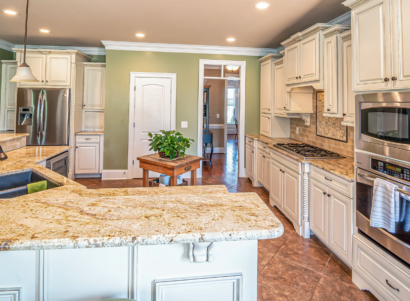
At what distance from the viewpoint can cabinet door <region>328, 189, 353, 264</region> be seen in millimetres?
2225

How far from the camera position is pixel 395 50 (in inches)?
69.6

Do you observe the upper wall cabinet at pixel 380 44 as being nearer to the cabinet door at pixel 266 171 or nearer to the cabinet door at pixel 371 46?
the cabinet door at pixel 371 46

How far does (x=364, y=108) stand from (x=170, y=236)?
186 centimetres

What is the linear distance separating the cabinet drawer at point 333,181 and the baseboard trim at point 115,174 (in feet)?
12.3

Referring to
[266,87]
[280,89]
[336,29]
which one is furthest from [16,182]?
[266,87]

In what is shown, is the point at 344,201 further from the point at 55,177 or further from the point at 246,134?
the point at 246,134

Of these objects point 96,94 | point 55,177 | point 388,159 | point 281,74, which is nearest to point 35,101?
point 96,94

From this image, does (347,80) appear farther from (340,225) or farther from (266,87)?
(266,87)

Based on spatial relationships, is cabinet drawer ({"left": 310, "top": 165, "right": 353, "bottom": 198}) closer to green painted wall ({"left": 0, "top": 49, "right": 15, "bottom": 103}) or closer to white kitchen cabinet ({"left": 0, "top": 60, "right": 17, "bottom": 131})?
white kitchen cabinet ({"left": 0, "top": 60, "right": 17, "bottom": 131})

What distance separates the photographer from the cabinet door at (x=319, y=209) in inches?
102

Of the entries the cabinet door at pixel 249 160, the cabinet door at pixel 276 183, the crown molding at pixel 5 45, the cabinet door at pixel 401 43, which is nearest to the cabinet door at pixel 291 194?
the cabinet door at pixel 276 183

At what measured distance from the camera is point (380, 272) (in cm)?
189

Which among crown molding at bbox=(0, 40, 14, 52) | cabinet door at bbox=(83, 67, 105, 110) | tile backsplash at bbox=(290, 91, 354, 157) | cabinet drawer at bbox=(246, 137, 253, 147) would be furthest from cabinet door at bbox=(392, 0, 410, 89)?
crown molding at bbox=(0, 40, 14, 52)

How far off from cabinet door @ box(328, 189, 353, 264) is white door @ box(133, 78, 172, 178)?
3693mm
